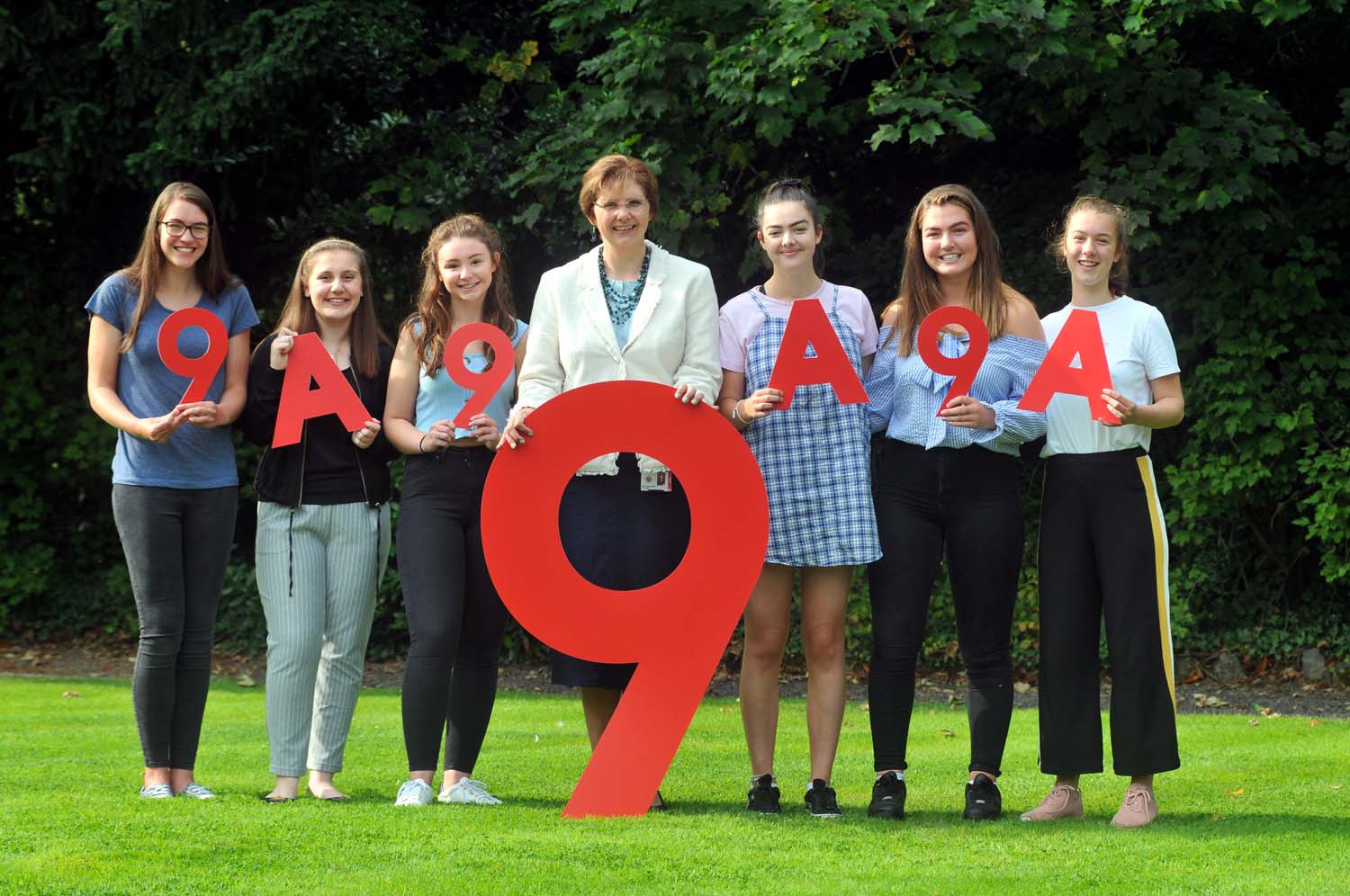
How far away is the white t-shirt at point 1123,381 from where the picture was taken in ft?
14.9

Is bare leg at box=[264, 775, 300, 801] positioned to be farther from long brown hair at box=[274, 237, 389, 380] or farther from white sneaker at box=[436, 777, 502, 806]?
long brown hair at box=[274, 237, 389, 380]

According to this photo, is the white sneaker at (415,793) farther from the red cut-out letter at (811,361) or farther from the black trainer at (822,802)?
the red cut-out letter at (811,361)

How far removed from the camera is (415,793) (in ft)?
15.1

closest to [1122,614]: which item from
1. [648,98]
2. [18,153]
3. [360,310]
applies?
[360,310]

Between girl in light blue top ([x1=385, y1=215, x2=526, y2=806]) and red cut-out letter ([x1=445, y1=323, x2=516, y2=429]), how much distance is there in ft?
0.07

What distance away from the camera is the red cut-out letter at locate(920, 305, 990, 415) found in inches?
176

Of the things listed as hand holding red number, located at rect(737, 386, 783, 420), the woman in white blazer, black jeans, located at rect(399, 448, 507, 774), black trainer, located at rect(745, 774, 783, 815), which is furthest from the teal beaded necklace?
black trainer, located at rect(745, 774, 783, 815)

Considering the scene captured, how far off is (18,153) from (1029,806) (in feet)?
25.4

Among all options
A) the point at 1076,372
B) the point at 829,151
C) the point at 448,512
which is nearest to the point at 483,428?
the point at 448,512

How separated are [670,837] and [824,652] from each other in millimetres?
852

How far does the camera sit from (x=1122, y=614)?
4.51m

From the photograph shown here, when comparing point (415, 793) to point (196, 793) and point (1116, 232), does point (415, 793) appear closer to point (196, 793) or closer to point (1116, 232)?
point (196, 793)

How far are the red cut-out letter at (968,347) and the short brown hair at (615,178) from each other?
3.28ft

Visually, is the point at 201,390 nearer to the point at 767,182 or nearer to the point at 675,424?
the point at 675,424
